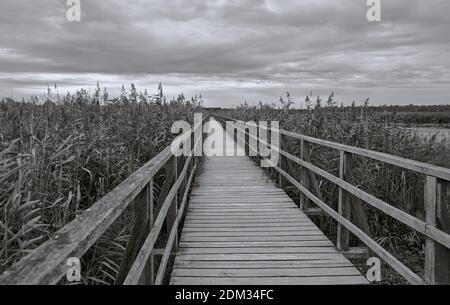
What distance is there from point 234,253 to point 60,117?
3.25 meters

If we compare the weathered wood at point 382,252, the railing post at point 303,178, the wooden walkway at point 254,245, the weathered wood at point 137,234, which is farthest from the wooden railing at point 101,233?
the railing post at point 303,178

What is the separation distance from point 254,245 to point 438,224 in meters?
2.38

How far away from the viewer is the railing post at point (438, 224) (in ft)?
8.71

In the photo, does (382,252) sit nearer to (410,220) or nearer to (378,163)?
(410,220)

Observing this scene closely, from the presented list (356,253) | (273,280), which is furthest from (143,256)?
(356,253)

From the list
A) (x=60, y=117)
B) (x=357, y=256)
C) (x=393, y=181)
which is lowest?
(x=357, y=256)

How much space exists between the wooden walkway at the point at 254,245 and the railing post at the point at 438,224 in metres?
1.10

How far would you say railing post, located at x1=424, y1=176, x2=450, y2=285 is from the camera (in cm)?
266

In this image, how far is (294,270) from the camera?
158 inches

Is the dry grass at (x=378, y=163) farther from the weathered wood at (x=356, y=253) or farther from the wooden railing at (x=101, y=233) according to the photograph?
the wooden railing at (x=101, y=233)

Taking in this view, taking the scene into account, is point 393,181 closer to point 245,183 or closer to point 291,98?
point 245,183
